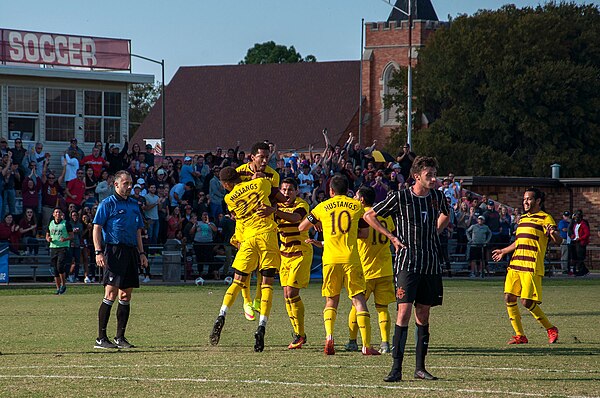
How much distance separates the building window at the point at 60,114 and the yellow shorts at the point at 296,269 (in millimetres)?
23450

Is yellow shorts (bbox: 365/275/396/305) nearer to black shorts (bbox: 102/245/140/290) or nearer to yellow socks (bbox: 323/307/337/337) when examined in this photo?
yellow socks (bbox: 323/307/337/337)

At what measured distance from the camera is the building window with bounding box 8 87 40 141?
3569 cm

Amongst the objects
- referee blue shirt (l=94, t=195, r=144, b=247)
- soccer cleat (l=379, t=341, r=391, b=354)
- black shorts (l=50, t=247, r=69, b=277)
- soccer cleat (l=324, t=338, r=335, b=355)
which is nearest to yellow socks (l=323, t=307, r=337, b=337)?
soccer cleat (l=324, t=338, r=335, b=355)

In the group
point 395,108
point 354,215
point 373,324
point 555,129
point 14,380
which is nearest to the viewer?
point 14,380

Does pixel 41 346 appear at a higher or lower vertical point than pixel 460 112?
lower

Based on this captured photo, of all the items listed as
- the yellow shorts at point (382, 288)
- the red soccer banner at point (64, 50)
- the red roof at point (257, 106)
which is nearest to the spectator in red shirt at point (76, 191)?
the red soccer banner at point (64, 50)

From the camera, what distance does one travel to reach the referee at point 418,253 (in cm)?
1083

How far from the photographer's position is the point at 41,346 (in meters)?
14.1

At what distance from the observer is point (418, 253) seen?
35.8 feet

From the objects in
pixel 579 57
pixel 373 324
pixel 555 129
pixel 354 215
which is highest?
pixel 579 57

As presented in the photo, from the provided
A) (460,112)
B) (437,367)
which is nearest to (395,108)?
(460,112)

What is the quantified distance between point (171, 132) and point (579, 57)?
98.2ft

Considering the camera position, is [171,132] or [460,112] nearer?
[460,112]

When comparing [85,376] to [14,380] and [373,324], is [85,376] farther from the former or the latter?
[373,324]
